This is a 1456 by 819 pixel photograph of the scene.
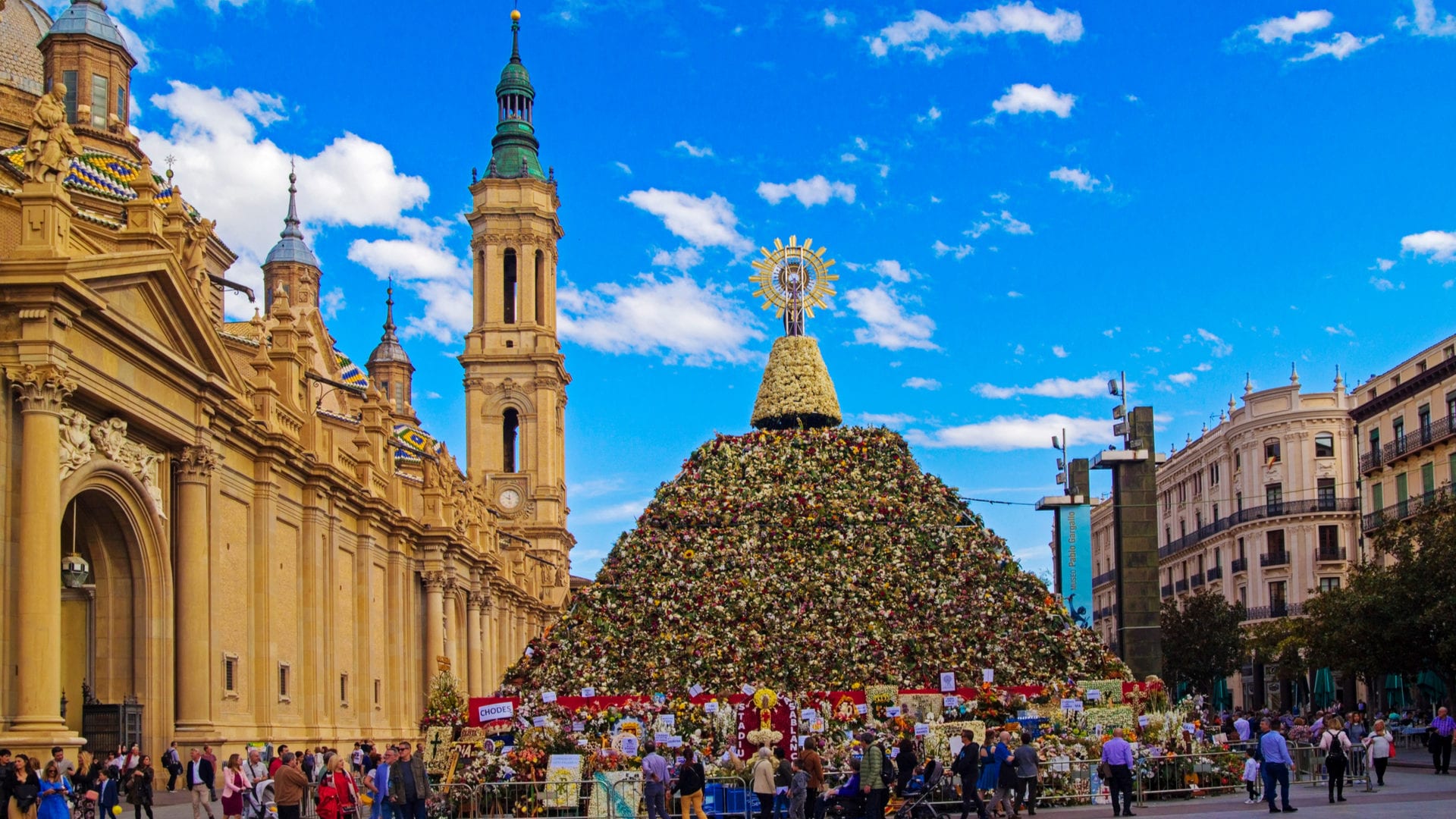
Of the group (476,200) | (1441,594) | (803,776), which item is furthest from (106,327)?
(476,200)

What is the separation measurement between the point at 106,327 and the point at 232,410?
715cm

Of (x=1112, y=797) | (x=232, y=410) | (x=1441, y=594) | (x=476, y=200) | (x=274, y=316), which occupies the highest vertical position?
(x=476, y=200)

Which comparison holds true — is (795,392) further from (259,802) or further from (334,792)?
(334,792)

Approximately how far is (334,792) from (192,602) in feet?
35.0

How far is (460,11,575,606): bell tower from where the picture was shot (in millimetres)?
86438

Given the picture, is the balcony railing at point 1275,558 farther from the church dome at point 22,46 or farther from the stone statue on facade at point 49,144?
the stone statue on facade at point 49,144

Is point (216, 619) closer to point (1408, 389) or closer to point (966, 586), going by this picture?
point (966, 586)

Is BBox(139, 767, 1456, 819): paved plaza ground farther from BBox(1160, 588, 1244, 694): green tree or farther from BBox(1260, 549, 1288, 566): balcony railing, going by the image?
BBox(1260, 549, 1288, 566): balcony railing

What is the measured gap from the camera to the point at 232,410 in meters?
34.9

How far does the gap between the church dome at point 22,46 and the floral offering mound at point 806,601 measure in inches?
820

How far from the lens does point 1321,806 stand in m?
26.4

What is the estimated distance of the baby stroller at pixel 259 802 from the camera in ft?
86.3

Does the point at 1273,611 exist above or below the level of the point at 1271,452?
below

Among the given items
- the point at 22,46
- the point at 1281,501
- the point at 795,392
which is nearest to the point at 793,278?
the point at 795,392
